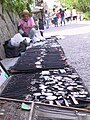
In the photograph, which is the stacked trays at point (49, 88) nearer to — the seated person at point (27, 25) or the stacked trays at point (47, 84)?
the stacked trays at point (47, 84)

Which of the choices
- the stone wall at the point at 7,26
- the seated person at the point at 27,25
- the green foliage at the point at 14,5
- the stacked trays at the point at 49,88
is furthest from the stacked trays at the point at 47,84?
the green foliage at the point at 14,5

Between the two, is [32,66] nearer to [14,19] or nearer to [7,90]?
[7,90]

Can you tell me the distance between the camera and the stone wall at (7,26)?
10.2 meters

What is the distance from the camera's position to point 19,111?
12.2ft

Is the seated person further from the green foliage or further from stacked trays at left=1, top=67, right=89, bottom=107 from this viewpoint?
stacked trays at left=1, top=67, right=89, bottom=107

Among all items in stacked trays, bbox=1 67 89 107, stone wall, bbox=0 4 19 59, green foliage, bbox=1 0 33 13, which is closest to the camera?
stacked trays, bbox=1 67 89 107

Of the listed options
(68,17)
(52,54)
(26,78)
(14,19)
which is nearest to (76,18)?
(68,17)

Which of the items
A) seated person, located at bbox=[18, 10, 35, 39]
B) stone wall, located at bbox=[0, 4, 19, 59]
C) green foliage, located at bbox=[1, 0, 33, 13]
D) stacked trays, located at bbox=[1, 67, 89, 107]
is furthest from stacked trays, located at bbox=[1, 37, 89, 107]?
green foliage, located at bbox=[1, 0, 33, 13]

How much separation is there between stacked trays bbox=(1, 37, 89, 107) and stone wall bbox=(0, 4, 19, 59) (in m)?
2.81

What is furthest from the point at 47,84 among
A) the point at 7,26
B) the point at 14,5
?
the point at 14,5

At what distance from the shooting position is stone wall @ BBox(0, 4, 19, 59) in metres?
10.2

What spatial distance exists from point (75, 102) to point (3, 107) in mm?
895

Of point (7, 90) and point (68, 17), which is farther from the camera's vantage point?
point (68, 17)

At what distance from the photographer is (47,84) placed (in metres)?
5.24
